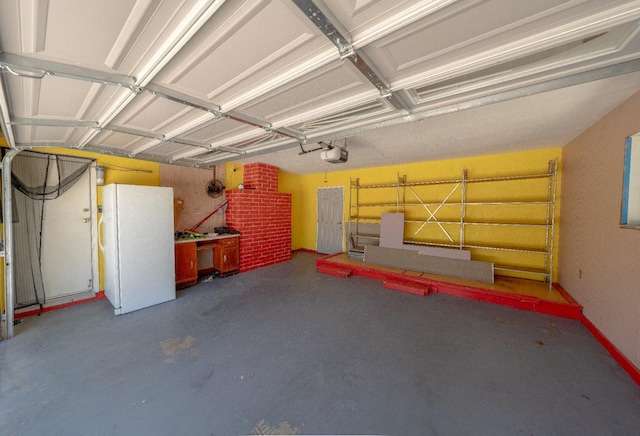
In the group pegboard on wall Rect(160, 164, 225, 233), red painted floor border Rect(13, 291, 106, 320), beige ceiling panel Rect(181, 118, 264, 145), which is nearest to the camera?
beige ceiling panel Rect(181, 118, 264, 145)

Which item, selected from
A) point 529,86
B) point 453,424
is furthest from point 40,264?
point 529,86

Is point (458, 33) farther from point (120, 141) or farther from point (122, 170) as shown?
point (122, 170)

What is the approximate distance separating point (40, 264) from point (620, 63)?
6.29 metres

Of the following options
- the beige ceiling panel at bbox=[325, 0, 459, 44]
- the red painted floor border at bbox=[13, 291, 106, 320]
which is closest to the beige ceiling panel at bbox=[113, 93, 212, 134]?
the beige ceiling panel at bbox=[325, 0, 459, 44]

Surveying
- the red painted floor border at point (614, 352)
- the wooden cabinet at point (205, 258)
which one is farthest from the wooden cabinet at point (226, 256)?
the red painted floor border at point (614, 352)

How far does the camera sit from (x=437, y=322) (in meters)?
2.67

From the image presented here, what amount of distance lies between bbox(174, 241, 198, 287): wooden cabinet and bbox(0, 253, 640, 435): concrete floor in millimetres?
866

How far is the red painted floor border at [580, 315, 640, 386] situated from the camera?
1771mm

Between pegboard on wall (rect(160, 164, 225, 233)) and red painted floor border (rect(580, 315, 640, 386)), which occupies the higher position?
pegboard on wall (rect(160, 164, 225, 233))

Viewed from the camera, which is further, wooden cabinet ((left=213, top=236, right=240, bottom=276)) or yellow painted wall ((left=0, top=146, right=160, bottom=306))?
wooden cabinet ((left=213, top=236, right=240, bottom=276))

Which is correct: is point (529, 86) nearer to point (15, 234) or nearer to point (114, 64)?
point (114, 64)

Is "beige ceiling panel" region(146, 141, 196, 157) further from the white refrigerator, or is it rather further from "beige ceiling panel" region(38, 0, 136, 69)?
"beige ceiling panel" region(38, 0, 136, 69)

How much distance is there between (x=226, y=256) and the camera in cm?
445

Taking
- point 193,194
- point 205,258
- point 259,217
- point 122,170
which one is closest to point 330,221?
point 259,217
